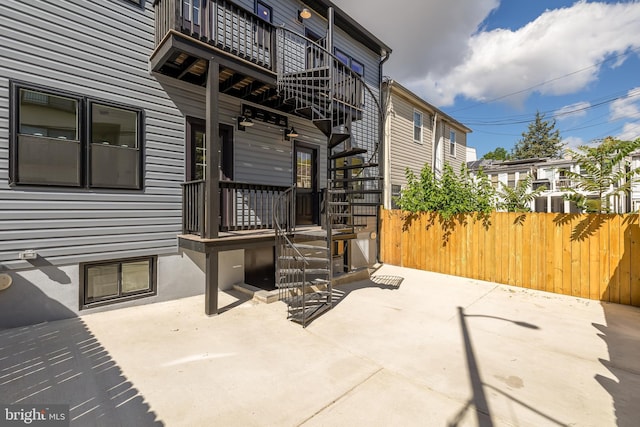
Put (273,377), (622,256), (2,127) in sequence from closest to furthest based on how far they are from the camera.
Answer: (273,377) < (2,127) < (622,256)

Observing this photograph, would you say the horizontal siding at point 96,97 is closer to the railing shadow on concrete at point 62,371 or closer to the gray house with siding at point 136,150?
the gray house with siding at point 136,150

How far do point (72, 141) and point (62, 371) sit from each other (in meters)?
3.13

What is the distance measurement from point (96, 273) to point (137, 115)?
8.59 feet

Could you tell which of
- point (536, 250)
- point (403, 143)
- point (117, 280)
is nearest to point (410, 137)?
point (403, 143)

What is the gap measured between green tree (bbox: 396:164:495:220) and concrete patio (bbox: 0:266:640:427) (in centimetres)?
296

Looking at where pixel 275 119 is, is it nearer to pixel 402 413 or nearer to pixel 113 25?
pixel 113 25

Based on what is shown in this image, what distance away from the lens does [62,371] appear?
2855mm

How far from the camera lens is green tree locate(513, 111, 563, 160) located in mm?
36531

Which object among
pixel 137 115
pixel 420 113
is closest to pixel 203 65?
pixel 137 115

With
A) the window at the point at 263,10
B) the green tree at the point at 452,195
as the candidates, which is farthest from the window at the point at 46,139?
the green tree at the point at 452,195

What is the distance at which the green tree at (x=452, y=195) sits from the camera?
7277 mm

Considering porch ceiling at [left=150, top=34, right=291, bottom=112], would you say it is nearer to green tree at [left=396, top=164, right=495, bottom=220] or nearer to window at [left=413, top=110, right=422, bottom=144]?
green tree at [left=396, top=164, right=495, bottom=220]

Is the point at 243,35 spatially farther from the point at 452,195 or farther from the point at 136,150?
the point at 452,195

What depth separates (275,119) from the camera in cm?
664
